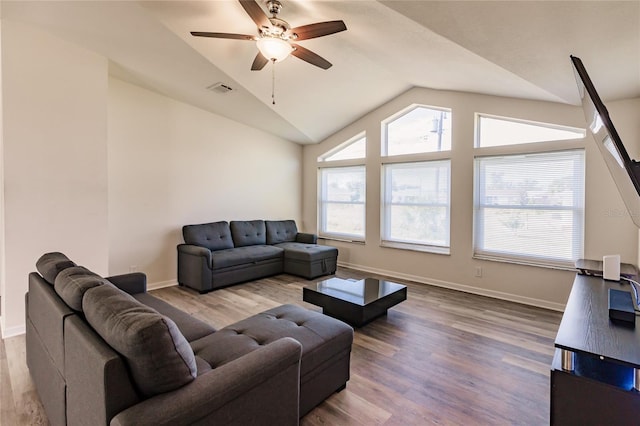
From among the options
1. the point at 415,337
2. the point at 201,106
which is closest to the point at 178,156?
the point at 201,106

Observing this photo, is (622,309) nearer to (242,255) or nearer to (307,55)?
(307,55)

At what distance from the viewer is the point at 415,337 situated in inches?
113

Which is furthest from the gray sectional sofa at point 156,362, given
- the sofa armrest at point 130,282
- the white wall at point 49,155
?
the white wall at point 49,155

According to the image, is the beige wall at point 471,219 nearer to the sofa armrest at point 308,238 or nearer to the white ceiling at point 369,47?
the white ceiling at point 369,47

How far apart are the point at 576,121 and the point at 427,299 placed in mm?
2653

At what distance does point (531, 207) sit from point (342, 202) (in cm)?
310

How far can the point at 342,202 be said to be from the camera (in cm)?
600

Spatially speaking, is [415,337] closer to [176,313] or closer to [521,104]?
[176,313]

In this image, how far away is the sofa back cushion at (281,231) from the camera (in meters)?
5.63

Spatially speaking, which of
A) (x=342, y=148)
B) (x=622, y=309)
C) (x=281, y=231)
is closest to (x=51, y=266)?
(x=622, y=309)

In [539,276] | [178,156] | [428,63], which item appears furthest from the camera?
[178,156]

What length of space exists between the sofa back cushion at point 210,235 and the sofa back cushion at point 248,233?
120mm

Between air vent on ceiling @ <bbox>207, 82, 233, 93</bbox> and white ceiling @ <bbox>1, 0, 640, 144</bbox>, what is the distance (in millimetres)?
86

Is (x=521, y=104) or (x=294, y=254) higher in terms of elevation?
(x=521, y=104)
